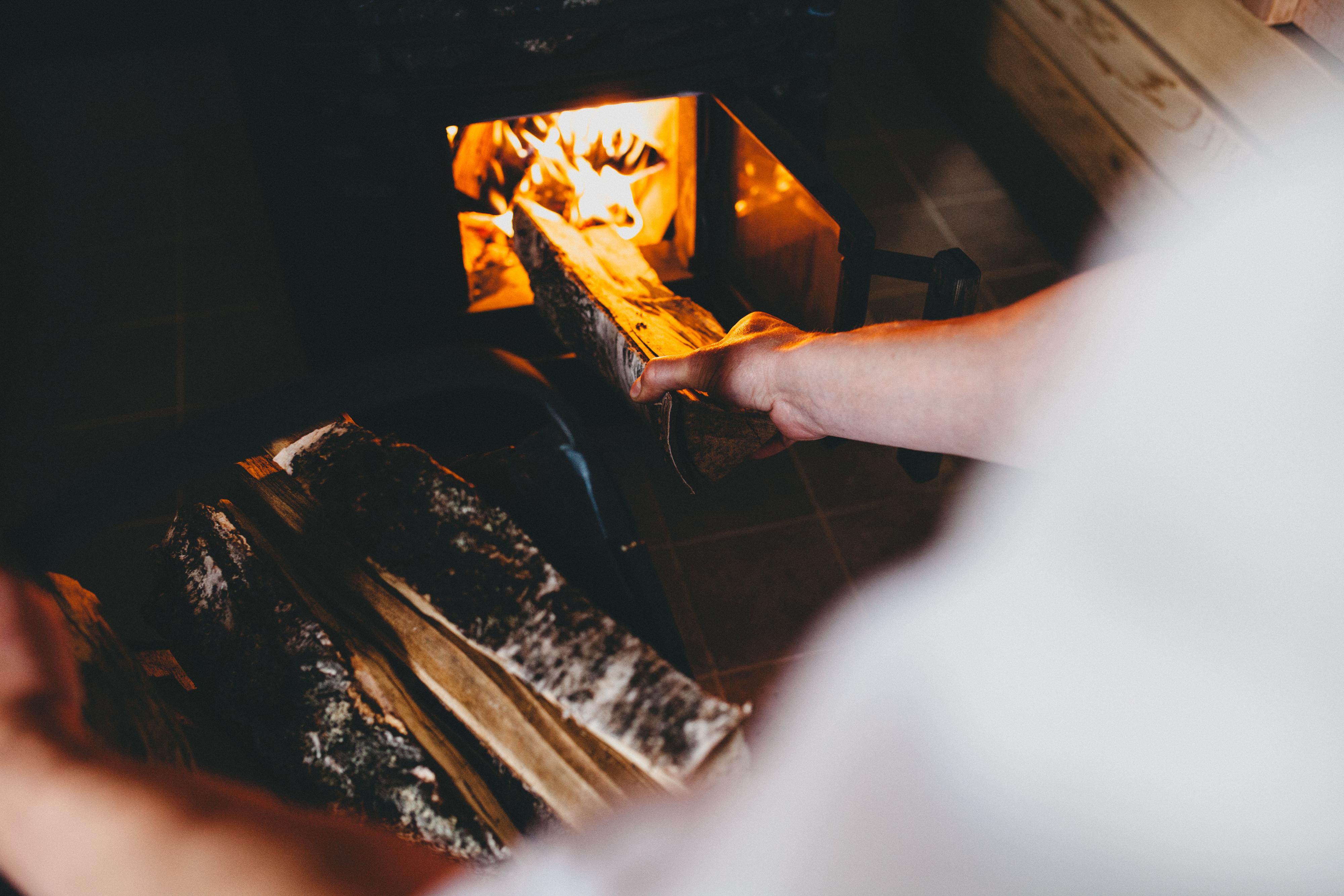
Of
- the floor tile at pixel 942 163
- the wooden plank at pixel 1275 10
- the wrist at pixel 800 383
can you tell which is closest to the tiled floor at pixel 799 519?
the floor tile at pixel 942 163

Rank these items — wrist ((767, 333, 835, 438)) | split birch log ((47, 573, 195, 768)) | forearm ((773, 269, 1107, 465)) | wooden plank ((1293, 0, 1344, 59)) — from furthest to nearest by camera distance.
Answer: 1. wooden plank ((1293, 0, 1344, 59))
2. wrist ((767, 333, 835, 438))
3. forearm ((773, 269, 1107, 465))
4. split birch log ((47, 573, 195, 768))

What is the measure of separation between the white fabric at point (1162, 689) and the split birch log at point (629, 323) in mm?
368

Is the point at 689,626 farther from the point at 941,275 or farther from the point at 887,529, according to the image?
the point at 941,275

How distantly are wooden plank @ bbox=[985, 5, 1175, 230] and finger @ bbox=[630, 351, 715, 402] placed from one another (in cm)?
Result: 127

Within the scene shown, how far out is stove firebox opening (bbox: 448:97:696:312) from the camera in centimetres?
158

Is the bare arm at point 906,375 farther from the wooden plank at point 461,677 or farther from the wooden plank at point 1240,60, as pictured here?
the wooden plank at point 1240,60

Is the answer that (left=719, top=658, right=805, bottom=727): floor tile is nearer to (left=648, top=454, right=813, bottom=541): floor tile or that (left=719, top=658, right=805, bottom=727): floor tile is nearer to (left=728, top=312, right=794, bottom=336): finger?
(left=648, top=454, right=813, bottom=541): floor tile

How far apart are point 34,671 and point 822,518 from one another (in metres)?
1.30

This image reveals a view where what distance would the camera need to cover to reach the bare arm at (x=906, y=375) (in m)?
0.74

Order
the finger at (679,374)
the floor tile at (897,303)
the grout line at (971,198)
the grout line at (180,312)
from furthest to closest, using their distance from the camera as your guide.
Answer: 1. the grout line at (971,198)
2. the floor tile at (897,303)
3. the grout line at (180,312)
4. the finger at (679,374)

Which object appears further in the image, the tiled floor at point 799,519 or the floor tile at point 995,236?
the floor tile at point 995,236

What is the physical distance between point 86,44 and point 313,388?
2.24 meters

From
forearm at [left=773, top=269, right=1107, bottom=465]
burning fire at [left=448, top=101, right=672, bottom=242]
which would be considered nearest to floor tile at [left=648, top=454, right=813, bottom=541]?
burning fire at [left=448, top=101, right=672, bottom=242]

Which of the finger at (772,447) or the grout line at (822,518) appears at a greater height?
the finger at (772,447)
